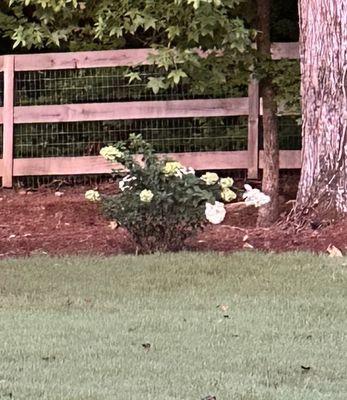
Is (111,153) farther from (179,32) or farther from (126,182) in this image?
(179,32)

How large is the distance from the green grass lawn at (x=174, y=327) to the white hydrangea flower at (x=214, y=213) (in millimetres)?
336

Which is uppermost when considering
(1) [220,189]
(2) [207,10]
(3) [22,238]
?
(2) [207,10]

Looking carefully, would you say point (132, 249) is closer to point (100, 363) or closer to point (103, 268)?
point (103, 268)

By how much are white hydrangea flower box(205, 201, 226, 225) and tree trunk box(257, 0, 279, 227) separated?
276 cm

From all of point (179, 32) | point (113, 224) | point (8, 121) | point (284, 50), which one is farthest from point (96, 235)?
point (8, 121)

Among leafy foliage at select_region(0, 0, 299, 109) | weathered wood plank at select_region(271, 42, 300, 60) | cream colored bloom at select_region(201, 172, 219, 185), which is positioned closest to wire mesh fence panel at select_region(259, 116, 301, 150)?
weathered wood plank at select_region(271, 42, 300, 60)

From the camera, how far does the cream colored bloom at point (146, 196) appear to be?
7.69 meters

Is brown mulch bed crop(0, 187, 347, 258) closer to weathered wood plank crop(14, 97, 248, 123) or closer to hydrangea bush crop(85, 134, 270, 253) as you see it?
hydrangea bush crop(85, 134, 270, 253)

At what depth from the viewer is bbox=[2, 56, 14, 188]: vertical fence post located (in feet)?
42.1

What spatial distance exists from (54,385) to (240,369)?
3.06 feet

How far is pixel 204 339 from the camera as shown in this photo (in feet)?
17.1

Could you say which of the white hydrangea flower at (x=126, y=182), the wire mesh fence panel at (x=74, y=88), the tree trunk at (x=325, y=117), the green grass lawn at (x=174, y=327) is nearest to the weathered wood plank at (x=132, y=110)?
the wire mesh fence panel at (x=74, y=88)

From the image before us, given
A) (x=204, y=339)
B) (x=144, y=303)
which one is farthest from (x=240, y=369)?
(x=144, y=303)

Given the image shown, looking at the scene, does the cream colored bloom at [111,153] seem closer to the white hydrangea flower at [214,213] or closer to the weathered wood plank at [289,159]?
the white hydrangea flower at [214,213]
